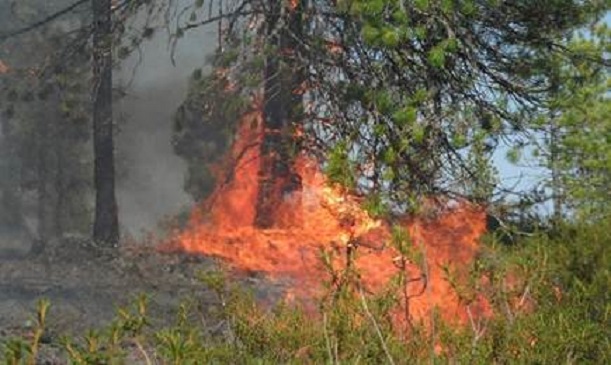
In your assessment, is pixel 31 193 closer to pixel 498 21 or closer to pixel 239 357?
pixel 498 21

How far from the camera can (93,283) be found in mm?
12664

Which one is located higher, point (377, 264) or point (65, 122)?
point (65, 122)

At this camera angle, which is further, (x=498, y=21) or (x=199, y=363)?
(x=498, y=21)

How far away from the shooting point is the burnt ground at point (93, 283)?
1022 cm

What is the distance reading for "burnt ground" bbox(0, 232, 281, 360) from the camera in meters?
10.2

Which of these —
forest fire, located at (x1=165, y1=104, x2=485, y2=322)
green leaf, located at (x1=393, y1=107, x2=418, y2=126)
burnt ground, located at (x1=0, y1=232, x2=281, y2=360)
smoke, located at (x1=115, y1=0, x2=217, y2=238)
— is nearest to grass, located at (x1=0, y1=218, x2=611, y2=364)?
green leaf, located at (x1=393, y1=107, x2=418, y2=126)

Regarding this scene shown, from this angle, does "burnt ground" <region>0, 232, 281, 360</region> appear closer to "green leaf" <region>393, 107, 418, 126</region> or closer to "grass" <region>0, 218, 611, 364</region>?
"green leaf" <region>393, 107, 418, 126</region>

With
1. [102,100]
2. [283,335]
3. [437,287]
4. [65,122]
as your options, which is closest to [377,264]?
[437,287]

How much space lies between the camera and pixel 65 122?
2695cm

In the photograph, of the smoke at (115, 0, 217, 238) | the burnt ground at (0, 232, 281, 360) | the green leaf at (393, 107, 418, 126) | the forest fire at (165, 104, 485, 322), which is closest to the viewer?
the green leaf at (393, 107, 418, 126)

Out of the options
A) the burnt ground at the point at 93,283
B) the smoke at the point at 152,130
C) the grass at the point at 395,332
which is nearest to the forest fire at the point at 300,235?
the burnt ground at the point at 93,283

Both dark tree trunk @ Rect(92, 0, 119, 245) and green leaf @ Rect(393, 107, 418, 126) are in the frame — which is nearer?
green leaf @ Rect(393, 107, 418, 126)

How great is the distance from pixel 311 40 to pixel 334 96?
2.78ft

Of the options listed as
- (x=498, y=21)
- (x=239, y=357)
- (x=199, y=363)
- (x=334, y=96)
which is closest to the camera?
(x=199, y=363)
